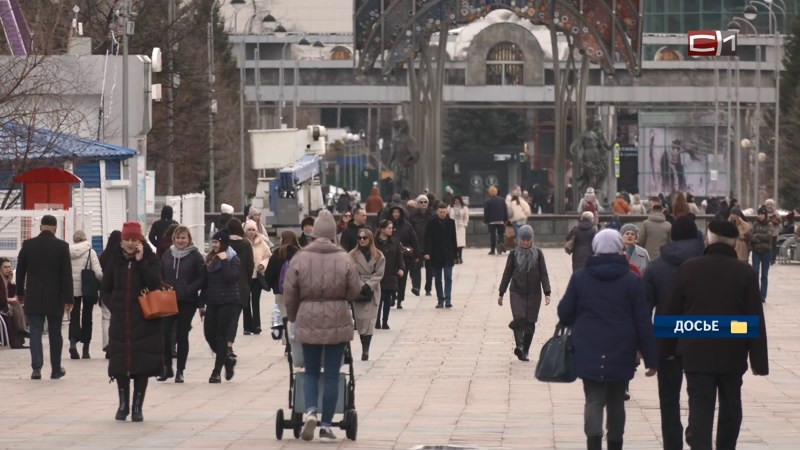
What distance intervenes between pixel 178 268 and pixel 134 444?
531 centimetres

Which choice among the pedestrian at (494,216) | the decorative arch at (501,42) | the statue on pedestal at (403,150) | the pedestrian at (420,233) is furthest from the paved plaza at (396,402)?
the decorative arch at (501,42)

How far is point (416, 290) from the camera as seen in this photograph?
3381 cm

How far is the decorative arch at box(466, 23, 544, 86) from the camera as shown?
103000 mm

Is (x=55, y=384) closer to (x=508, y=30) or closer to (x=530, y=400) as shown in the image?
(x=530, y=400)

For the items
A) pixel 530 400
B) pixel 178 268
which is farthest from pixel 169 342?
pixel 530 400

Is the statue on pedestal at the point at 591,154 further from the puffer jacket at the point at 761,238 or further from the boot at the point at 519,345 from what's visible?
the boot at the point at 519,345

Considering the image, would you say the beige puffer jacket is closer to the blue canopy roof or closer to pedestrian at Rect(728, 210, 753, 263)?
the blue canopy roof

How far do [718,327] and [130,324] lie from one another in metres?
5.55

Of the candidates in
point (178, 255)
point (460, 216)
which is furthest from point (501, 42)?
point (178, 255)

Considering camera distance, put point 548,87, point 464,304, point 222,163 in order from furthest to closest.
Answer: point 548,87 < point 222,163 < point 464,304

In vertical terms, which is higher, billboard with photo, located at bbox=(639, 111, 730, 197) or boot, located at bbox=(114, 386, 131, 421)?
billboard with photo, located at bbox=(639, 111, 730, 197)

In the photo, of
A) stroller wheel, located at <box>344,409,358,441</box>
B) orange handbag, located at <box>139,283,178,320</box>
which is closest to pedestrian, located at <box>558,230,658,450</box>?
stroller wheel, located at <box>344,409,358,441</box>

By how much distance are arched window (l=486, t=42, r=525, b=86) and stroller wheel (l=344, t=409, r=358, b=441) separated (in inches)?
3543

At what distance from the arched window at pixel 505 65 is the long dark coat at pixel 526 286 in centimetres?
8186
